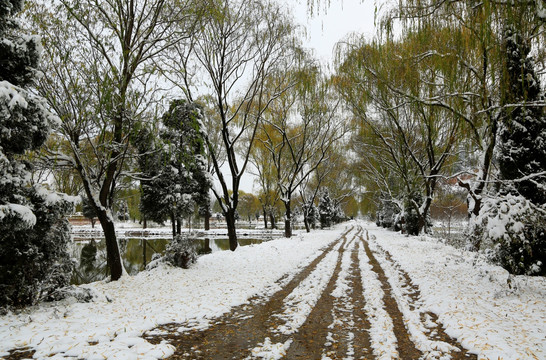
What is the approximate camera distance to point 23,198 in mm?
5266

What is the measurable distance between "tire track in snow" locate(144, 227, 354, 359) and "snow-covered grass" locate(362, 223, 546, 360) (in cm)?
281

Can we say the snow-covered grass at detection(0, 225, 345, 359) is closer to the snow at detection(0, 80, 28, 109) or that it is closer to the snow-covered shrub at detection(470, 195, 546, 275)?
the snow at detection(0, 80, 28, 109)

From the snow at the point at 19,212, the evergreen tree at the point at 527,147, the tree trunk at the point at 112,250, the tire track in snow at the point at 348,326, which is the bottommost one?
the tire track in snow at the point at 348,326

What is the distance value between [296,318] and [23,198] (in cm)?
509

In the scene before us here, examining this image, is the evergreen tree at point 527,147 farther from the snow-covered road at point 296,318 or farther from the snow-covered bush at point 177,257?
the snow-covered bush at point 177,257

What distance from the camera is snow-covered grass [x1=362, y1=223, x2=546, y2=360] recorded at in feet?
12.9

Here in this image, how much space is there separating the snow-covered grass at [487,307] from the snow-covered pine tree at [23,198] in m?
6.76

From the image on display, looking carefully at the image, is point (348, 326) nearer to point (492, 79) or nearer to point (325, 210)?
point (492, 79)

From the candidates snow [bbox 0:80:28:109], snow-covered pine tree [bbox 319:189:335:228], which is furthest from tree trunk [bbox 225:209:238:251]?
snow-covered pine tree [bbox 319:189:335:228]

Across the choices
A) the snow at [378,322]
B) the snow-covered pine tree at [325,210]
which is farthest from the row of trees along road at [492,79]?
the snow-covered pine tree at [325,210]

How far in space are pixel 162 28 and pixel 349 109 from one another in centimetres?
1297

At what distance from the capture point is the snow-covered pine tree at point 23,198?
479 cm

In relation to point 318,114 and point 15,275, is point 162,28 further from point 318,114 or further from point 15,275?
point 318,114

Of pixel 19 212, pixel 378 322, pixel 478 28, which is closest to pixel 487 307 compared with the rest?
pixel 378 322
